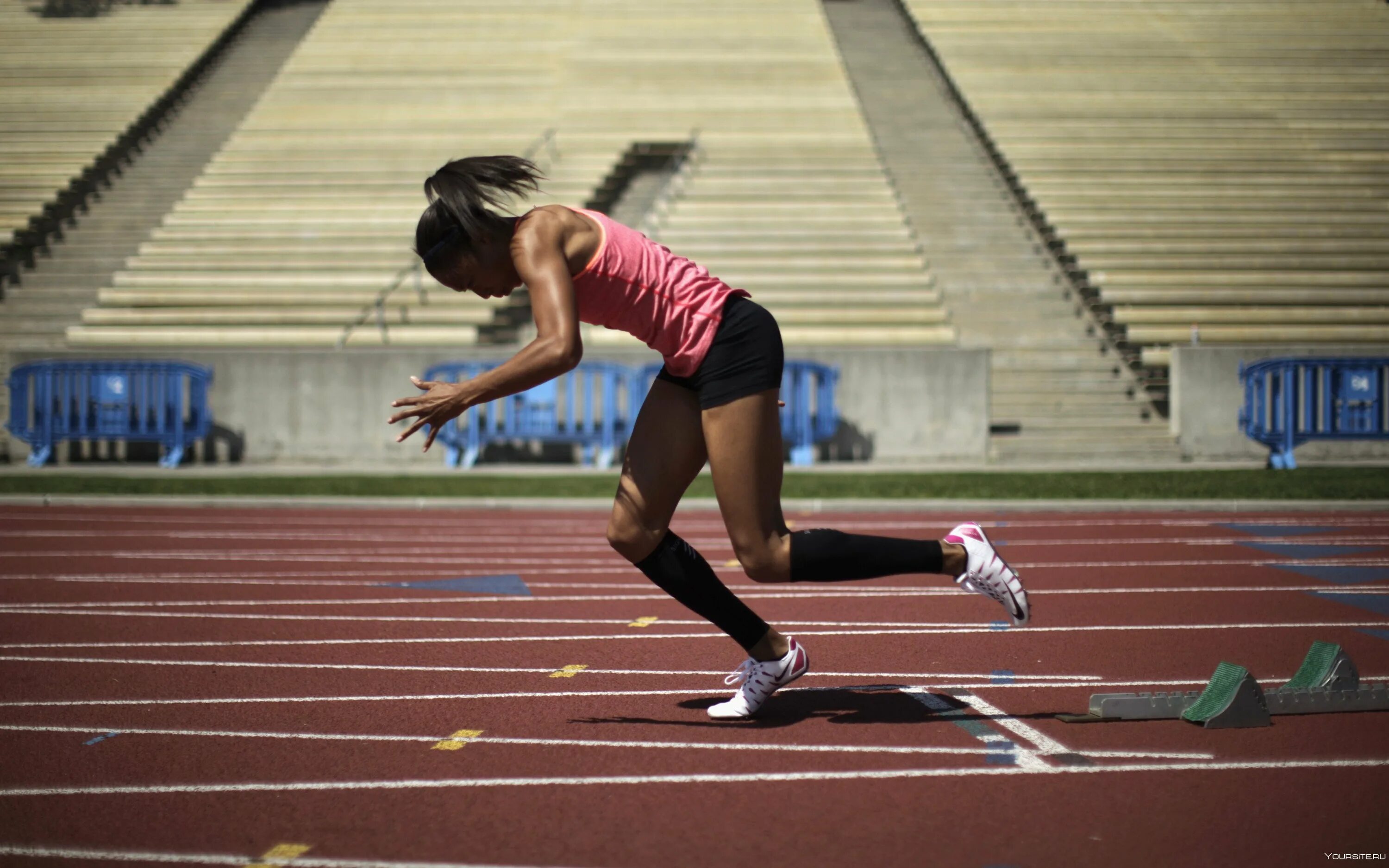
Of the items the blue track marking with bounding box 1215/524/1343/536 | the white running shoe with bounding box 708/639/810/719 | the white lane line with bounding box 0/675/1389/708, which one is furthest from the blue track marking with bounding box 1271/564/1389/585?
the white running shoe with bounding box 708/639/810/719

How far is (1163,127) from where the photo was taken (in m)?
23.8

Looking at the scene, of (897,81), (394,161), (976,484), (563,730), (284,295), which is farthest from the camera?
(897,81)

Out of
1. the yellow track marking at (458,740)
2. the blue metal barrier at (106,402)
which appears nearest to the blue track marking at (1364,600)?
the yellow track marking at (458,740)

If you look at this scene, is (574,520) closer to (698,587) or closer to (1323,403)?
(698,587)

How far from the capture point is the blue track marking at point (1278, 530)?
9.56 metres

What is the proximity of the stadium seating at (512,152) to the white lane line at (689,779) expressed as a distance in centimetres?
1469

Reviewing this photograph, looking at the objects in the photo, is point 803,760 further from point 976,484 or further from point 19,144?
point 19,144

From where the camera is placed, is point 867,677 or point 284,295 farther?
point 284,295

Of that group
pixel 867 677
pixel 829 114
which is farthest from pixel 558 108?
pixel 867 677

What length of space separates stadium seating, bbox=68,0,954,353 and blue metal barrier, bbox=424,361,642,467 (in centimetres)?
175

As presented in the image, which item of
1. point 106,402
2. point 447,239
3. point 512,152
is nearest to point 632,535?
point 447,239

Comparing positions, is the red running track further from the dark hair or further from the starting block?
the dark hair

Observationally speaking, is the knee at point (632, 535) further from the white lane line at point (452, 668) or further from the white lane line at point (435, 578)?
the white lane line at point (435, 578)

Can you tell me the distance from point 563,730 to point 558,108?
72.1 ft
